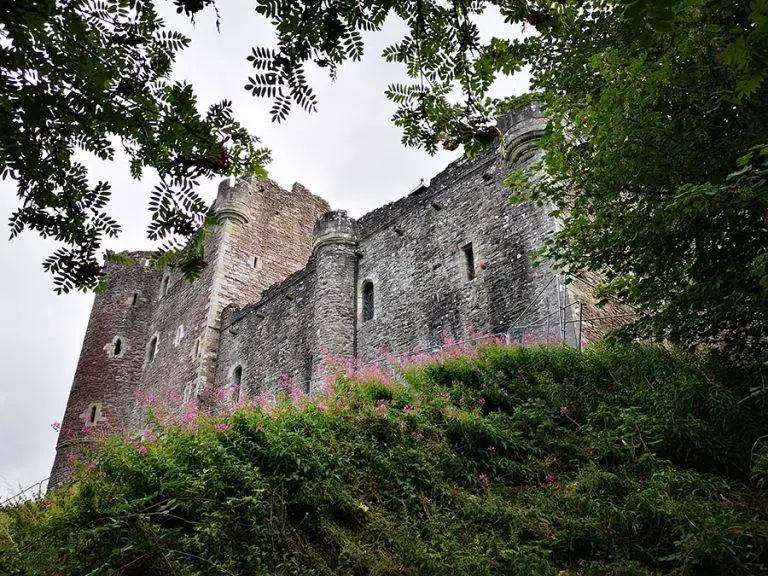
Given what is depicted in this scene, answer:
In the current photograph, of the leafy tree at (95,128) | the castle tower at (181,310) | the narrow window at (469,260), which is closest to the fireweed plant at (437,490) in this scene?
the leafy tree at (95,128)

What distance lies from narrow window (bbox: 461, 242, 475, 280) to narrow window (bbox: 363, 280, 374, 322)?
309 centimetres

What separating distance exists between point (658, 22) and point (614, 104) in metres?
4.96

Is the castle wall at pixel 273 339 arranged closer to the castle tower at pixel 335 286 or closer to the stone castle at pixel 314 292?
the stone castle at pixel 314 292

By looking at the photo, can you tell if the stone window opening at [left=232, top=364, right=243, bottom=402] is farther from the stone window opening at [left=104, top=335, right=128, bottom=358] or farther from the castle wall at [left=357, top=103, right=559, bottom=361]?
the stone window opening at [left=104, top=335, right=128, bottom=358]

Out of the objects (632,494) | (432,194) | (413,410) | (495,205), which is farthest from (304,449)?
(432,194)

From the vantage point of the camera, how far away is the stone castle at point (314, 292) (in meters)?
11.1

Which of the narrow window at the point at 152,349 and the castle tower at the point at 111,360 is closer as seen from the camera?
the castle tower at the point at 111,360

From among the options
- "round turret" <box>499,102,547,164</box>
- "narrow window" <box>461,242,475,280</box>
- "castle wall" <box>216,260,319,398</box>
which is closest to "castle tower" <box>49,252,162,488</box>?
"castle wall" <box>216,260,319,398</box>

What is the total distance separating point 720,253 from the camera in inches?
214

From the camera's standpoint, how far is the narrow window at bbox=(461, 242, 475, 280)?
468 inches

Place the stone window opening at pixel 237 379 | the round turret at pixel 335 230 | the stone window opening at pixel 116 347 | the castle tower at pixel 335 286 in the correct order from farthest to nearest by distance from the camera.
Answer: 1. the stone window opening at pixel 116 347
2. the stone window opening at pixel 237 379
3. the round turret at pixel 335 230
4. the castle tower at pixel 335 286

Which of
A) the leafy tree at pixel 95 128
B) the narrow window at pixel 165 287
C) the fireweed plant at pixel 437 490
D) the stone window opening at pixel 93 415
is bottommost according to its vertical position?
the fireweed plant at pixel 437 490

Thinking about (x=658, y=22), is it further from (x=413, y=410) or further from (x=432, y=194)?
(x=432, y=194)

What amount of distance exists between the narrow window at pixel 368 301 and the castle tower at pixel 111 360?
11861 millimetres
